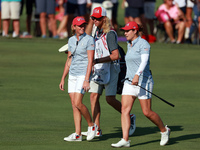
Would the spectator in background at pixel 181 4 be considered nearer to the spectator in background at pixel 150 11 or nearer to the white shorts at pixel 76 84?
the spectator in background at pixel 150 11

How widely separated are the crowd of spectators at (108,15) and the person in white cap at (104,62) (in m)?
11.2

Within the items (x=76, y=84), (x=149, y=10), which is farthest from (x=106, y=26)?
(x=149, y=10)

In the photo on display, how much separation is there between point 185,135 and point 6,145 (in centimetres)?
295

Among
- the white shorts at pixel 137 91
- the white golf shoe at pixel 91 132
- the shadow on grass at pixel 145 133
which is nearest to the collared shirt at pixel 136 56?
the white shorts at pixel 137 91

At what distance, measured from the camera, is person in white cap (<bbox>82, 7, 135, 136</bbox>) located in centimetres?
1025

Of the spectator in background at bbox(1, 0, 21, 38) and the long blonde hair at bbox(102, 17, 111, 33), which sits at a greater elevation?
the long blonde hair at bbox(102, 17, 111, 33)

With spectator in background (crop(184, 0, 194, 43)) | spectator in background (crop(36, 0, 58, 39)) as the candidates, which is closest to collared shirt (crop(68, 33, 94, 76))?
spectator in background (crop(36, 0, 58, 39))

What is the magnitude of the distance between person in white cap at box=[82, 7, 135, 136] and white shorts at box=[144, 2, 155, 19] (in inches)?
551

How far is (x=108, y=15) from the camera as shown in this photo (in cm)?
2312

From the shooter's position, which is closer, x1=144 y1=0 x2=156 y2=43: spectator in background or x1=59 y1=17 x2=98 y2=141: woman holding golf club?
x1=59 y1=17 x2=98 y2=141: woman holding golf club

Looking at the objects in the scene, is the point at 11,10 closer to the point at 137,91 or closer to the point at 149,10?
the point at 149,10

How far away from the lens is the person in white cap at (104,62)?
10250mm

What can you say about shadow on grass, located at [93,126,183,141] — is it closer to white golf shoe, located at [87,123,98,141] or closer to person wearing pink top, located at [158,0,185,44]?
white golf shoe, located at [87,123,98,141]

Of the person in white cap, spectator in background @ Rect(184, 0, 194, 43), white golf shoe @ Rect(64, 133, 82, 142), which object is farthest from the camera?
spectator in background @ Rect(184, 0, 194, 43)
